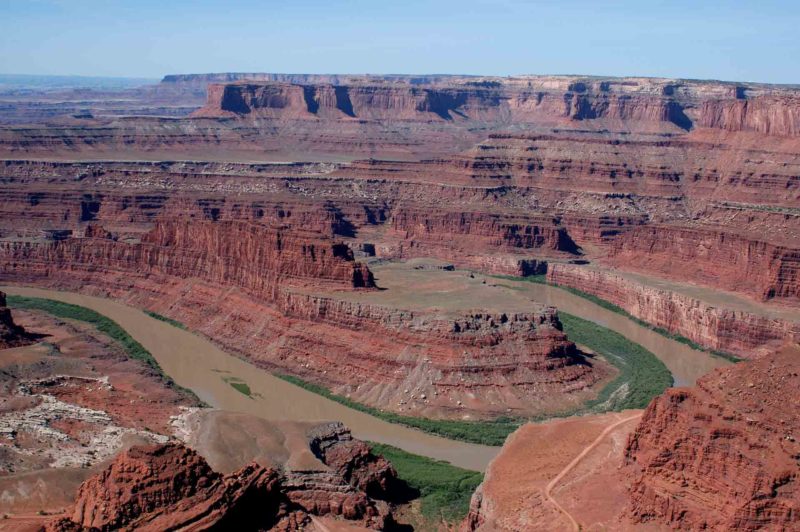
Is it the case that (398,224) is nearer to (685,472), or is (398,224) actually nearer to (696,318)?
(696,318)

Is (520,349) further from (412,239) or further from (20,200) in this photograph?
(20,200)

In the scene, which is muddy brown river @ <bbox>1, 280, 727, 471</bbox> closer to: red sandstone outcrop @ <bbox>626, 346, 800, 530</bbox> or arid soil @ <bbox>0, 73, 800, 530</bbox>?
arid soil @ <bbox>0, 73, 800, 530</bbox>

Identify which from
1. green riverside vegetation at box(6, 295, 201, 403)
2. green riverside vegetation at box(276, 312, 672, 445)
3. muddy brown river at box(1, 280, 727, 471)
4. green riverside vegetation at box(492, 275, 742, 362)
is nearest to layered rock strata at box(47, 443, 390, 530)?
muddy brown river at box(1, 280, 727, 471)

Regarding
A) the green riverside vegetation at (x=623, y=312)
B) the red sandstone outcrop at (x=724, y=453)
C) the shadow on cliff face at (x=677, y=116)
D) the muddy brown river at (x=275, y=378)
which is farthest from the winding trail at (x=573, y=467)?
the shadow on cliff face at (x=677, y=116)

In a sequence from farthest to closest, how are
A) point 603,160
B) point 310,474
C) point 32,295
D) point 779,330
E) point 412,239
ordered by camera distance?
1. point 603,160
2. point 412,239
3. point 32,295
4. point 779,330
5. point 310,474

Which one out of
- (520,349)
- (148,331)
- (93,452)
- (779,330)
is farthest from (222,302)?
(779,330)
